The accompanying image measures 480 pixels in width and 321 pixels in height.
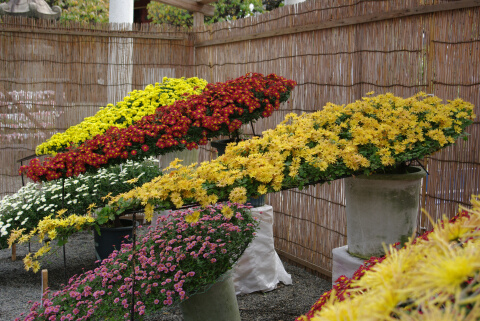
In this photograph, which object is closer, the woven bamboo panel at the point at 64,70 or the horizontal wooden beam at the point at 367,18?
the horizontal wooden beam at the point at 367,18

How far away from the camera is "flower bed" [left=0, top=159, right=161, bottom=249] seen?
14.3ft

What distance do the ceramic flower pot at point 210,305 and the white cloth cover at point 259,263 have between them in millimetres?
1056

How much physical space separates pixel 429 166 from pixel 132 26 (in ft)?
13.8

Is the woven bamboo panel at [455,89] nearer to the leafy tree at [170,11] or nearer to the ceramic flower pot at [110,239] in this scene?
the ceramic flower pot at [110,239]

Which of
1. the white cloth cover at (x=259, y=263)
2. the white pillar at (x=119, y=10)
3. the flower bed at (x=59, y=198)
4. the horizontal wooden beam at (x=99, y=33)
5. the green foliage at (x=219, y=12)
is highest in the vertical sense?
the green foliage at (x=219, y=12)

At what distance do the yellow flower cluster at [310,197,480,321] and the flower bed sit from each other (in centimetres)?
367

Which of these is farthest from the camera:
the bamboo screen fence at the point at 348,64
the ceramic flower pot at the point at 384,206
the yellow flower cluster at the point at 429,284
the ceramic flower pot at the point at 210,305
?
the bamboo screen fence at the point at 348,64

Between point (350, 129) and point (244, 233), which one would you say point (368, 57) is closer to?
point (350, 129)

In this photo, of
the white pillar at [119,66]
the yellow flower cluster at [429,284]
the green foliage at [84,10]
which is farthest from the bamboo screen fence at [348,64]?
the green foliage at [84,10]

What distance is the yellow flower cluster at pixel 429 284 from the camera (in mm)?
560

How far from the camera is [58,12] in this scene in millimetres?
7871

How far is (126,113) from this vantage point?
4266mm

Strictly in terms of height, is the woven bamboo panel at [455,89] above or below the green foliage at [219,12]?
below

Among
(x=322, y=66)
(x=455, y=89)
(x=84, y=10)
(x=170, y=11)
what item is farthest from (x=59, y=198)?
(x=84, y=10)
